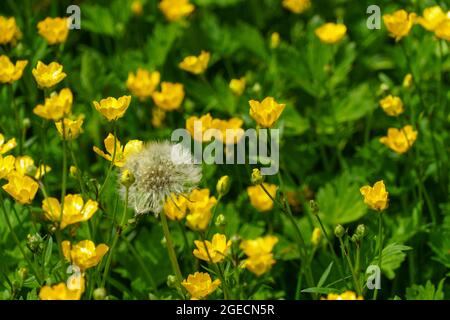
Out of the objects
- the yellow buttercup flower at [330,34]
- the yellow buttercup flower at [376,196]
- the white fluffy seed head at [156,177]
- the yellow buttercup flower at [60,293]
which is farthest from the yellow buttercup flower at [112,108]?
the yellow buttercup flower at [330,34]

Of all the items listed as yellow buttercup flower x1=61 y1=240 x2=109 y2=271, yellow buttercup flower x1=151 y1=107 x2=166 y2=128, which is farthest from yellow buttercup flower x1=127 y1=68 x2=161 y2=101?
yellow buttercup flower x1=61 y1=240 x2=109 y2=271

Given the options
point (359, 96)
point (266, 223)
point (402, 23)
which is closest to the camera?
point (402, 23)

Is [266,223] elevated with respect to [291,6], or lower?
lower

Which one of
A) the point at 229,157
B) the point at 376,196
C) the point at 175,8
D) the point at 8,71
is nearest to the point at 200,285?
the point at 376,196

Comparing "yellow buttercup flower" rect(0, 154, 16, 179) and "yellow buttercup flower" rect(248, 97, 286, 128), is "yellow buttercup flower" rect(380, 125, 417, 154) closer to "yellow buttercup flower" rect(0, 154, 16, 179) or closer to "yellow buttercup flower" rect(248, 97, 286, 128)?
"yellow buttercup flower" rect(248, 97, 286, 128)

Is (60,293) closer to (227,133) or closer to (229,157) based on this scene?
(227,133)

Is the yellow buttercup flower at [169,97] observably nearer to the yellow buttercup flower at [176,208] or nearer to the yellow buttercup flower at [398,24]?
the yellow buttercup flower at [176,208]

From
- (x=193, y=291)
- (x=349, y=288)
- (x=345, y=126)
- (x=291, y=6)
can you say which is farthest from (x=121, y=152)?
(x=291, y=6)

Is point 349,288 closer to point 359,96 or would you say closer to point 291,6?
point 359,96
